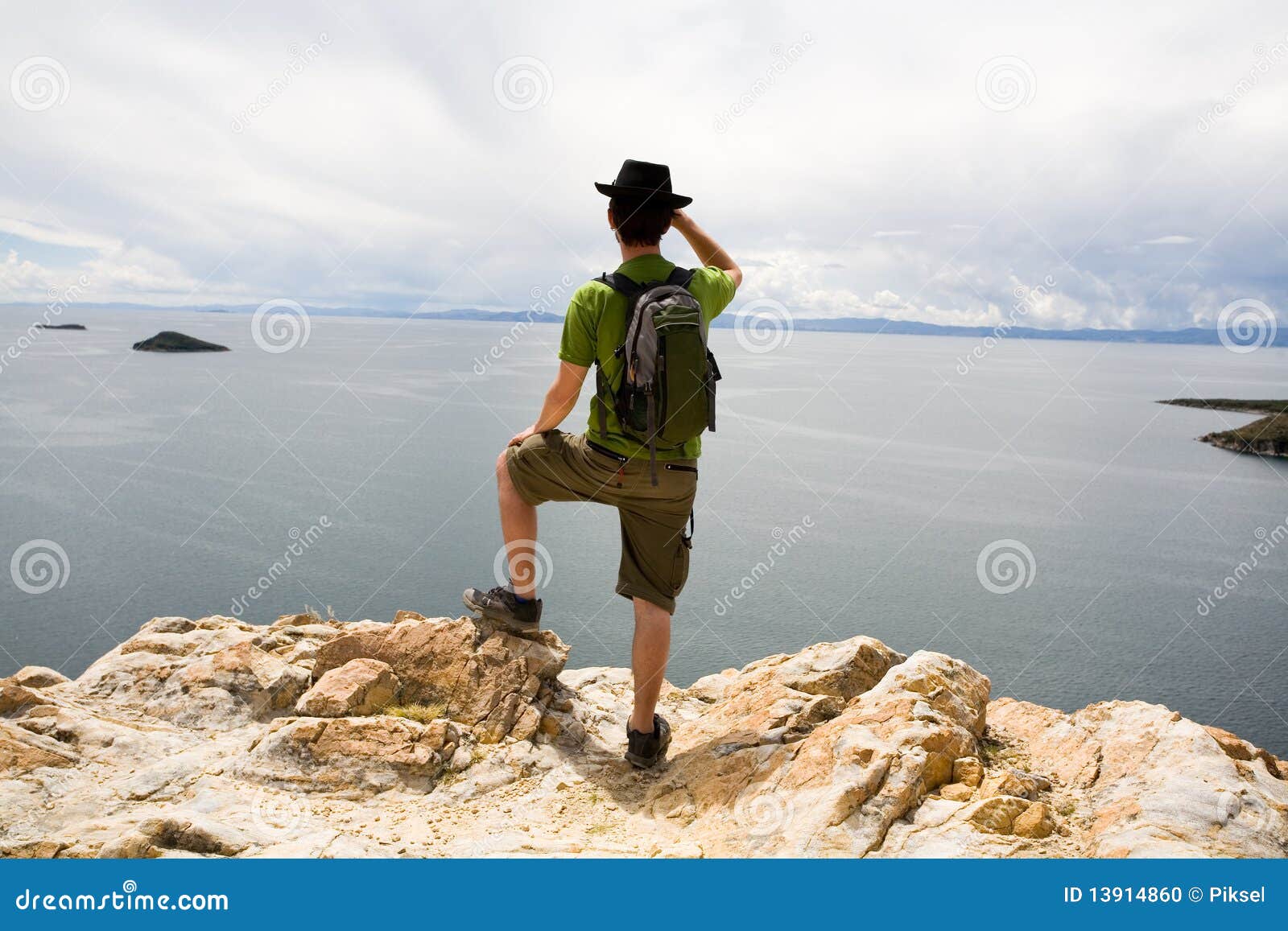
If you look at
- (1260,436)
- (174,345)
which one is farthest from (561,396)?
(174,345)

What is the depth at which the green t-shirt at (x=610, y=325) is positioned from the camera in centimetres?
536

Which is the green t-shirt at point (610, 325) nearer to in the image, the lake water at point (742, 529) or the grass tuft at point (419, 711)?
the grass tuft at point (419, 711)

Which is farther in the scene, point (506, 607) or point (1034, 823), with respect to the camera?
point (506, 607)

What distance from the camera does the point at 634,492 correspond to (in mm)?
5695

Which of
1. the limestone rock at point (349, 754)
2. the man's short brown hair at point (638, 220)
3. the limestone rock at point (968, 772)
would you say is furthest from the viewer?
the limestone rock at point (349, 754)

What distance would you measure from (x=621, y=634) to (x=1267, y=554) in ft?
114

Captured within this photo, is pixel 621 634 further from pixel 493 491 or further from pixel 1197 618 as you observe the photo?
pixel 1197 618

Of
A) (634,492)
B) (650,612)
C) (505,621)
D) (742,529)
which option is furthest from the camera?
(742,529)

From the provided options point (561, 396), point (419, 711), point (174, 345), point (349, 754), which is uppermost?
point (174, 345)

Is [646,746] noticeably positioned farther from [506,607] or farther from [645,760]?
[506,607]

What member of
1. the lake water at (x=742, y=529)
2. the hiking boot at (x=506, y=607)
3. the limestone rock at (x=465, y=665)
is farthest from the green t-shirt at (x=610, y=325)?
the lake water at (x=742, y=529)

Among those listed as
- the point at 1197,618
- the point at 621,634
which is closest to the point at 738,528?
the point at 621,634

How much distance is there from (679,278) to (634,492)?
4.74 ft

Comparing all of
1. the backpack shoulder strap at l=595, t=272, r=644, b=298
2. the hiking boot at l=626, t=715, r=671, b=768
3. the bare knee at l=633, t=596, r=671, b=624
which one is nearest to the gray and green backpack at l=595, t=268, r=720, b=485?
the backpack shoulder strap at l=595, t=272, r=644, b=298
